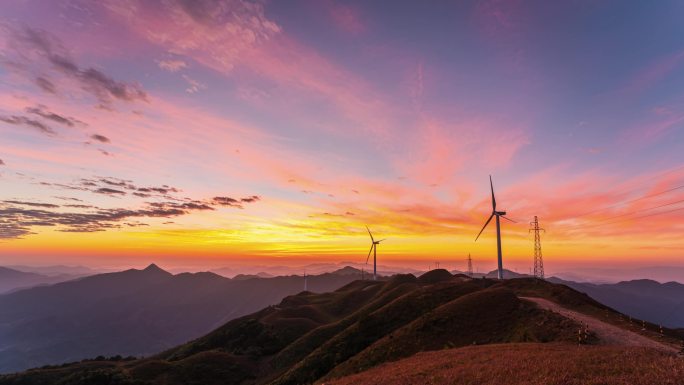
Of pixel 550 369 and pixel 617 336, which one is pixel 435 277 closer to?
pixel 617 336

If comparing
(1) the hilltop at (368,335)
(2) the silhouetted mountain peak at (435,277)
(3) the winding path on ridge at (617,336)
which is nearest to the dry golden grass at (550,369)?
(1) the hilltop at (368,335)

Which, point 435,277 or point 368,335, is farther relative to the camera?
point 435,277

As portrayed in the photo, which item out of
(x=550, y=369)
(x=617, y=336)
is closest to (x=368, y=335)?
(x=617, y=336)

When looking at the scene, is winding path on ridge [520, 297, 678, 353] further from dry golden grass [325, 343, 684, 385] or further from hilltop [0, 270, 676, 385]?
dry golden grass [325, 343, 684, 385]

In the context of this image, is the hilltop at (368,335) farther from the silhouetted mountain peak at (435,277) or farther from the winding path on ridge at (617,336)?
the silhouetted mountain peak at (435,277)

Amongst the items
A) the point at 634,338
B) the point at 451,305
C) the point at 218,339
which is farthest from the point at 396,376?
the point at 218,339

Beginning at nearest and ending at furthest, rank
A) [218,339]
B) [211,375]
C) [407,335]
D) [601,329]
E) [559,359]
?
[559,359], [601,329], [407,335], [211,375], [218,339]

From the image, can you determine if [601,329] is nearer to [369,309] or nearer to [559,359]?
[559,359]

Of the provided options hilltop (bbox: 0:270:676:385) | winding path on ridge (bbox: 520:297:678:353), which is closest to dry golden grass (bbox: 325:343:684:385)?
hilltop (bbox: 0:270:676:385)
